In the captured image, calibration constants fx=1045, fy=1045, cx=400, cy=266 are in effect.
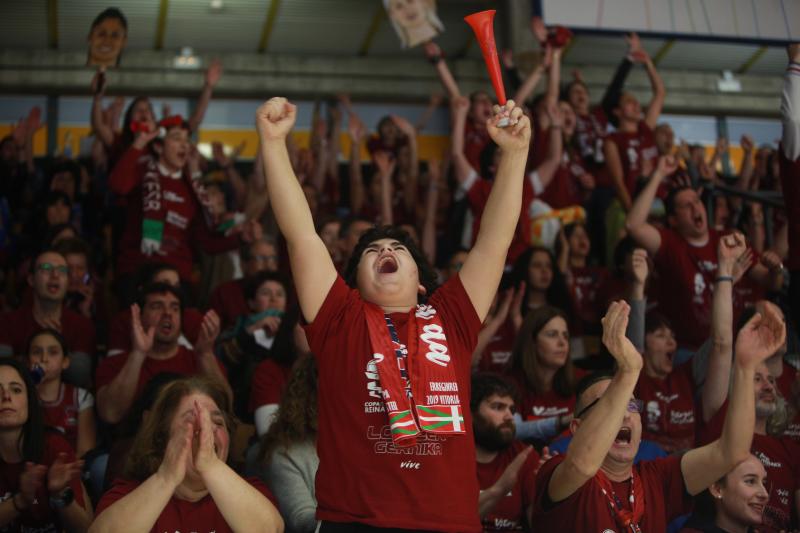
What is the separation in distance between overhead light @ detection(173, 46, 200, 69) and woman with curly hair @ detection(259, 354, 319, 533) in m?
9.35

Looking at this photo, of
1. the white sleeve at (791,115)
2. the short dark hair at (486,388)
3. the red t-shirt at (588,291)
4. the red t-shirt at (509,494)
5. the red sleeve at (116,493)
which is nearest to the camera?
the red sleeve at (116,493)

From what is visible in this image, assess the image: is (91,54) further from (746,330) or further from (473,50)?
(473,50)

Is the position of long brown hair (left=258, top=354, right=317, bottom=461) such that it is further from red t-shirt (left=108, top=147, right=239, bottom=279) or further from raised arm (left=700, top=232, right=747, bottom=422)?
red t-shirt (left=108, top=147, right=239, bottom=279)

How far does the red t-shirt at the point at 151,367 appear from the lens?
16.1 feet

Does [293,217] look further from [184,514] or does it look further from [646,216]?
[646,216]

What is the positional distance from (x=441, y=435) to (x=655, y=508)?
1.25 meters

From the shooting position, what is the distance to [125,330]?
5.47 meters

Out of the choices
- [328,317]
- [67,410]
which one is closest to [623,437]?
[328,317]

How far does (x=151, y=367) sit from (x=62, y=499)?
1.33m

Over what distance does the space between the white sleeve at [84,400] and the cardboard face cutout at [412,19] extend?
3.83 metres

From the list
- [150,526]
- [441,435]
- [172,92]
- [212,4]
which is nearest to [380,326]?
[441,435]

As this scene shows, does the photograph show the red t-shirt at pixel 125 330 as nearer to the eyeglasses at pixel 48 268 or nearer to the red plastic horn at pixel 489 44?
the eyeglasses at pixel 48 268

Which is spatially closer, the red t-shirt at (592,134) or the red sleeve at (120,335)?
the red sleeve at (120,335)

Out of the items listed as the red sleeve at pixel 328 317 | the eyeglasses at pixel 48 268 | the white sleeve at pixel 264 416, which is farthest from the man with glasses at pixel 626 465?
the eyeglasses at pixel 48 268
